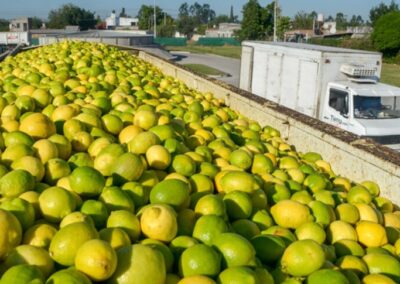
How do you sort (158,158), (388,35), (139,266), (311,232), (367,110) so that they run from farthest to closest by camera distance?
(388,35)
(367,110)
(158,158)
(311,232)
(139,266)

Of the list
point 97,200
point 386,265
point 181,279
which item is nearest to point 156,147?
point 97,200

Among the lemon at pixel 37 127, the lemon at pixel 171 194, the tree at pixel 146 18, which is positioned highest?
the tree at pixel 146 18

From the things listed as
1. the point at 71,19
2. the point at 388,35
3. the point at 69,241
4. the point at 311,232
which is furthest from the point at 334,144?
the point at 71,19

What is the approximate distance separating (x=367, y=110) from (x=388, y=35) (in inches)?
Result: 1526

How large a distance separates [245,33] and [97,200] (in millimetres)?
65823

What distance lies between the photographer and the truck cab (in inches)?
416

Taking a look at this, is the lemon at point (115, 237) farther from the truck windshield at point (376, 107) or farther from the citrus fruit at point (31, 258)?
the truck windshield at point (376, 107)

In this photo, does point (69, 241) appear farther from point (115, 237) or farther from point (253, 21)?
point (253, 21)

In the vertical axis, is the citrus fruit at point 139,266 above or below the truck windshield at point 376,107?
above

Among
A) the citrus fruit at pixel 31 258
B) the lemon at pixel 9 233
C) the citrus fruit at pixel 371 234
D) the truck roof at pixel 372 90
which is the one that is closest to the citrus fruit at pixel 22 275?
the citrus fruit at pixel 31 258

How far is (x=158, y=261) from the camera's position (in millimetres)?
2385

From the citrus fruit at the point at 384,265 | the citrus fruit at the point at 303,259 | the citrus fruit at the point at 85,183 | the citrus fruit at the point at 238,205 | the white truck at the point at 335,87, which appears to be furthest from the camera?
the white truck at the point at 335,87

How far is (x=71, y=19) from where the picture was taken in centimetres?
12025

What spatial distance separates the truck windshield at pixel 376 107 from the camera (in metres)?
11.2
